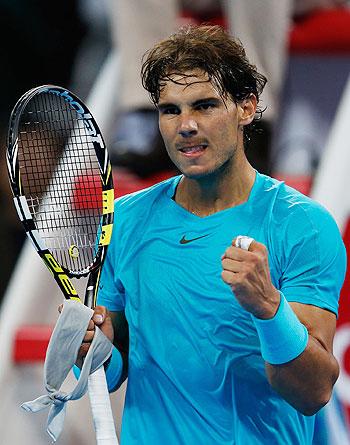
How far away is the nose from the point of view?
1.81m

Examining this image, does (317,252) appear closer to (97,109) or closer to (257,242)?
(257,242)

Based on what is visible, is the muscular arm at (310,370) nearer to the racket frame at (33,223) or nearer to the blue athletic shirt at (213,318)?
the blue athletic shirt at (213,318)

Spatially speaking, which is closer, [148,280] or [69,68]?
[148,280]

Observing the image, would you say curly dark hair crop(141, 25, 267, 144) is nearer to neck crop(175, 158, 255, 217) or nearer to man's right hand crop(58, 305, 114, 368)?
neck crop(175, 158, 255, 217)

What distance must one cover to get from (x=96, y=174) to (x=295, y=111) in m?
0.78

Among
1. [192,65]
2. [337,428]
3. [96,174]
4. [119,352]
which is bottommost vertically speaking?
[337,428]

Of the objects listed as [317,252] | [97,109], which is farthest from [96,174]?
[317,252]

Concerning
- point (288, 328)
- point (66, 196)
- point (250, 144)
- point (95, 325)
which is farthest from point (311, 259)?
point (250, 144)

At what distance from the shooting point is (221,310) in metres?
1.84

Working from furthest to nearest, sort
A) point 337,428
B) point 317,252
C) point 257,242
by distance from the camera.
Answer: point 337,428 < point 317,252 < point 257,242

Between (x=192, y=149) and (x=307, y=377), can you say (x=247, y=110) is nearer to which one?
(x=192, y=149)

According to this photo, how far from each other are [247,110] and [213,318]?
0.33 meters

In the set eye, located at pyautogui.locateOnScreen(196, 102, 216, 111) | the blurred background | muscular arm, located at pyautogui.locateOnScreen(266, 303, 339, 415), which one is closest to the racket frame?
eye, located at pyautogui.locateOnScreen(196, 102, 216, 111)

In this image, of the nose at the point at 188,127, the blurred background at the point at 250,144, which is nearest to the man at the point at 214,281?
the nose at the point at 188,127
